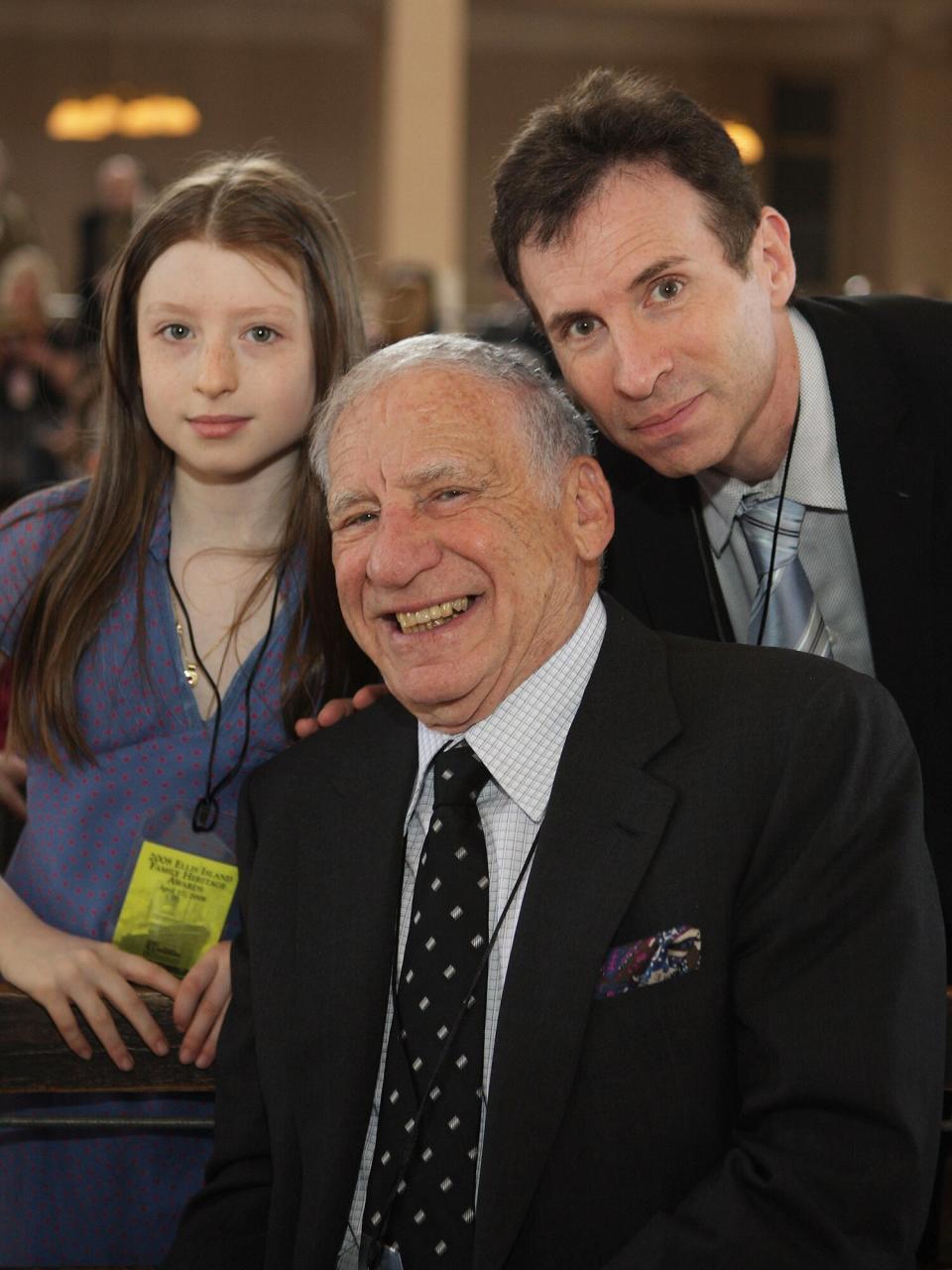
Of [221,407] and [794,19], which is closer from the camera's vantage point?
[221,407]

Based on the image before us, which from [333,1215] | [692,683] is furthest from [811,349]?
[333,1215]

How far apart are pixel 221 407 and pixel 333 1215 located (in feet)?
3.35

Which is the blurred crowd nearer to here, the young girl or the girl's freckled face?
the young girl

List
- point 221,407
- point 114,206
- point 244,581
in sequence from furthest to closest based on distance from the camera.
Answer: point 114,206 < point 244,581 < point 221,407

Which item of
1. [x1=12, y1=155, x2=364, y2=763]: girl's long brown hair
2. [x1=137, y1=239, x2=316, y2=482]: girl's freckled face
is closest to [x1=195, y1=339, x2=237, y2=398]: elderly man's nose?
[x1=137, y1=239, x2=316, y2=482]: girl's freckled face

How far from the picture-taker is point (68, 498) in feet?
7.68

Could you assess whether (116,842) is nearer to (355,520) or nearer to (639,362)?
(355,520)

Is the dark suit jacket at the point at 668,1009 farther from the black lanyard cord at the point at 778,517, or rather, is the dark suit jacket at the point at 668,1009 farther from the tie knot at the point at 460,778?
the black lanyard cord at the point at 778,517

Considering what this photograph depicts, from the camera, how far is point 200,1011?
1918 mm

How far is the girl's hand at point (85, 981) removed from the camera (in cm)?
190

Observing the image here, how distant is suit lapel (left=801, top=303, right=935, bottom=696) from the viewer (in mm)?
2098

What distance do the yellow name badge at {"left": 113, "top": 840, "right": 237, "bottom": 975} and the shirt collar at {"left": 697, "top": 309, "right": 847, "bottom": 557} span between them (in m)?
0.90

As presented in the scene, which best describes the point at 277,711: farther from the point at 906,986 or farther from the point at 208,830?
the point at 906,986

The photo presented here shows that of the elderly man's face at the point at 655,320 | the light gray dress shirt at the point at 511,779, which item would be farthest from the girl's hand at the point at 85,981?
the elderly man's face at the point at 655,320
